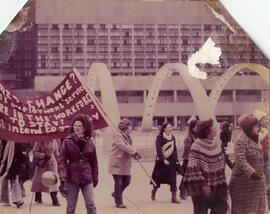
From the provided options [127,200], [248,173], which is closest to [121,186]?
[127,200]

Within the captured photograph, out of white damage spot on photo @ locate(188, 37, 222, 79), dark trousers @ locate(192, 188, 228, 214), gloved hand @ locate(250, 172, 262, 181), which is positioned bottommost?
dark trousers @ locate(192, 188, 228, 214)

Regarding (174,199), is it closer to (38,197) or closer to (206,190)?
(206,190)

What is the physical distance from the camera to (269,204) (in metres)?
1.11

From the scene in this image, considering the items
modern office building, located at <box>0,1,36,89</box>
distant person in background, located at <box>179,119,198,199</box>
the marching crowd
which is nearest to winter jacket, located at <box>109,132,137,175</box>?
the marching crowd

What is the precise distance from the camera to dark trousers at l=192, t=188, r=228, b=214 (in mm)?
1077

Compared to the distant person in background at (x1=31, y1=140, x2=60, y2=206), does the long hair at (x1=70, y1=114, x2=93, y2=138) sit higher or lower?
higher

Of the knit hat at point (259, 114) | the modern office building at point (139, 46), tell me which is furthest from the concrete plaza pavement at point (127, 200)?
the knit hat at point (259, 114)

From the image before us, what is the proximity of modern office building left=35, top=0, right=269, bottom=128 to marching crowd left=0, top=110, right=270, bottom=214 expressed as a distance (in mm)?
43

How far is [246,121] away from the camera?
1095 millimetres

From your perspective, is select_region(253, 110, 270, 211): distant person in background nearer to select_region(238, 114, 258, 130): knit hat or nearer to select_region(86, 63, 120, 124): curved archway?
select_region(238, 114, 258, 130): knit hat

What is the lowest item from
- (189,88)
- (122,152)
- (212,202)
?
(212,202)

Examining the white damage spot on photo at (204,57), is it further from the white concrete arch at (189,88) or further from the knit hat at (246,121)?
the knit hat at (246,121)

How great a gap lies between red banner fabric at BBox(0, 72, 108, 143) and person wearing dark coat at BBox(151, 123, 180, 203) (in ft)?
0.40

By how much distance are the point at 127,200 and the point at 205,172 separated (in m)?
0.17
